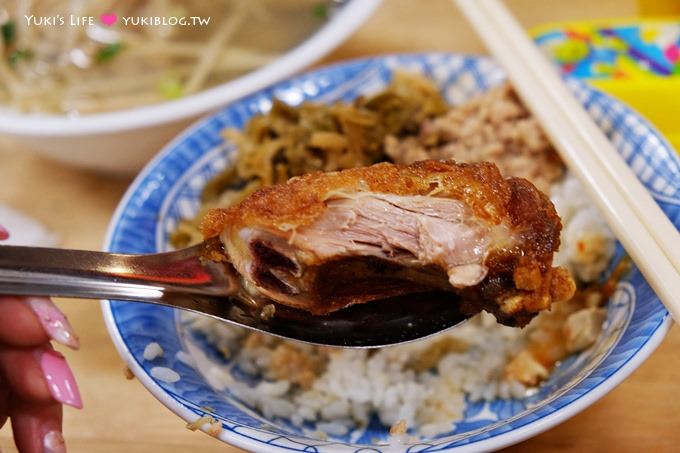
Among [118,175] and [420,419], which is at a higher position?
[118,175]

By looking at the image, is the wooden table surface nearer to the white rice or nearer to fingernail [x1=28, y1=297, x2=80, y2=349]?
the white rice

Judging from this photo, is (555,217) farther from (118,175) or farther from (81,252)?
(118,175)

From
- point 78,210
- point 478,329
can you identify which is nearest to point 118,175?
point 78,210

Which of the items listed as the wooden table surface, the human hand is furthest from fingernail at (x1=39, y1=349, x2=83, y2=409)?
the wooden table surface

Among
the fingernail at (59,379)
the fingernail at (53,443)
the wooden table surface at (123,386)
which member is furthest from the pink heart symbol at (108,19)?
the fingernail at (53,443)

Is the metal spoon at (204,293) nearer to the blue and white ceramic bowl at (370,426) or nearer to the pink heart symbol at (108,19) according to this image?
the blue and white ceramic bowl at (370,426)

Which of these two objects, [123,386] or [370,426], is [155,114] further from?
[370,426]
